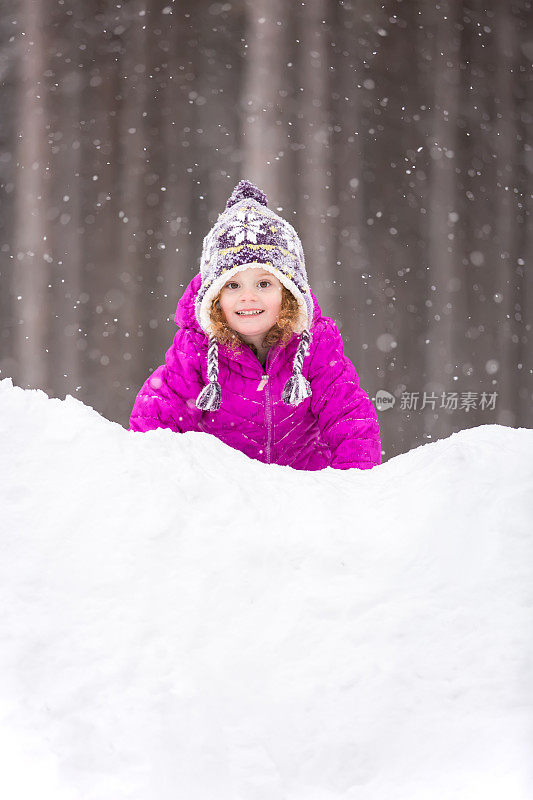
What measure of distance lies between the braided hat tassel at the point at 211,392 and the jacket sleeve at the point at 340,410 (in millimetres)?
195

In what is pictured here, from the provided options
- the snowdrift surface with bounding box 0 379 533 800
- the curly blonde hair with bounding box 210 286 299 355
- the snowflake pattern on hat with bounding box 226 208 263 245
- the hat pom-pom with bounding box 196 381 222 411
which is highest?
the snowflake pattern on hat with bounding box 226 208 263 245

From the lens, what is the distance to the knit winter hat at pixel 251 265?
1.16 metres

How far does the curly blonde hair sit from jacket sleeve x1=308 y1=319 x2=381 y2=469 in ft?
0.27

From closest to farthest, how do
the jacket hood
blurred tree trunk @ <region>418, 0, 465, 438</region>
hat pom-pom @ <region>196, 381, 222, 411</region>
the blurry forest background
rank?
hat pom-pom @ <region>196, 381, 222, 411</region>, the jacket hood, the blurry forest background, blurred tree trunk @ <region>418, 0, 465, 438</region>

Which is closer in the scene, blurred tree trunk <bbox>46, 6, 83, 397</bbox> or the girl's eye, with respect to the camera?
the girl's eye

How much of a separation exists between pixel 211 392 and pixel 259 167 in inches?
72.5

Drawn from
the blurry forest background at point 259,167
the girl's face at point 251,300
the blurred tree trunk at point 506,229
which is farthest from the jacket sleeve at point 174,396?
the blurred tree trunk at point 506,229

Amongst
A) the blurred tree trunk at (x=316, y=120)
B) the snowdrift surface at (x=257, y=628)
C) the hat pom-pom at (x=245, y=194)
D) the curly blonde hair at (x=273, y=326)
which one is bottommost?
the snowdrift surface at (x=257, y=628)

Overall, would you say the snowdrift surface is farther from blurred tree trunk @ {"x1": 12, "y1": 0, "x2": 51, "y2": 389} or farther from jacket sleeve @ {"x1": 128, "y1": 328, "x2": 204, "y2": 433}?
blurred tree trunk @ {"x1": 12, "y1": 0, "x2": 51, "y2": 389}

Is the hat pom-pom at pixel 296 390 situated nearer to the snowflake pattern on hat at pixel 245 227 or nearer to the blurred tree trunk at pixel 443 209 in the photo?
the snowflake pattern on hat at pixel 245 227

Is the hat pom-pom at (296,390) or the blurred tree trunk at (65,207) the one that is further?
the blurred tree trunk at (65,207)

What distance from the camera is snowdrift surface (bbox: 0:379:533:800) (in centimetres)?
36

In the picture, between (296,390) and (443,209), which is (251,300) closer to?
(296,390)

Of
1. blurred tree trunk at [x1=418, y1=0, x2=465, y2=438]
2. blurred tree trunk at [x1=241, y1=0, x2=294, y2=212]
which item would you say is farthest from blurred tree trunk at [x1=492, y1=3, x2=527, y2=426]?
blurred tree trunk at [x1=241, y1=0, x2=294, y2=212]
